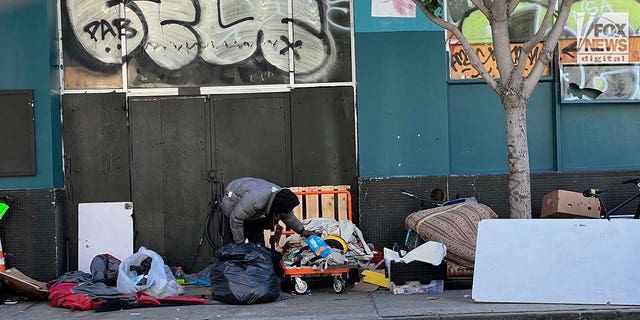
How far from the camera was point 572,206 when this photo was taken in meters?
9.87

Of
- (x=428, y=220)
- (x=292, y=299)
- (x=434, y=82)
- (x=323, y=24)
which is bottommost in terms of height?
(x=292, y=299)

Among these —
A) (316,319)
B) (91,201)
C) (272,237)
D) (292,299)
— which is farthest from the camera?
(91,201)

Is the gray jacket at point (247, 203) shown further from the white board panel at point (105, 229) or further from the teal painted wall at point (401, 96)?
the white board panel at point (105, 229)

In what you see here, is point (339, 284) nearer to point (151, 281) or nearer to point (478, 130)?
point (151, 281)

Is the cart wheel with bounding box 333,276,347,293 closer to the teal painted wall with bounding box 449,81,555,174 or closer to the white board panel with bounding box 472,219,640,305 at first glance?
the white board panel with bounding box 472,219,640,305

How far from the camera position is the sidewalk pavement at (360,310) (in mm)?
7812

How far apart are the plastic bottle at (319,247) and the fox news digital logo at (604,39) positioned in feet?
14.0

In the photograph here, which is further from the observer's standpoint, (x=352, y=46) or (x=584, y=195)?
(x=352, y=46)

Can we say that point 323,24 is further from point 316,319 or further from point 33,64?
point 316,319

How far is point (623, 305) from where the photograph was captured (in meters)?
8.05

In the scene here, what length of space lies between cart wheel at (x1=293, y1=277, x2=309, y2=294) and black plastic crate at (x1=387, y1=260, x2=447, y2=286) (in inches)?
39.8

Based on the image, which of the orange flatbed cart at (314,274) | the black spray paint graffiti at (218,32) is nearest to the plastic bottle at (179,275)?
the orange flatbed cart at (314,274)

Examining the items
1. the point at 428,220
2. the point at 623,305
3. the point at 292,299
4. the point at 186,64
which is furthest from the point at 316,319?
the point at 186,64

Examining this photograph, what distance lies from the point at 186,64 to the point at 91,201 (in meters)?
2.16
